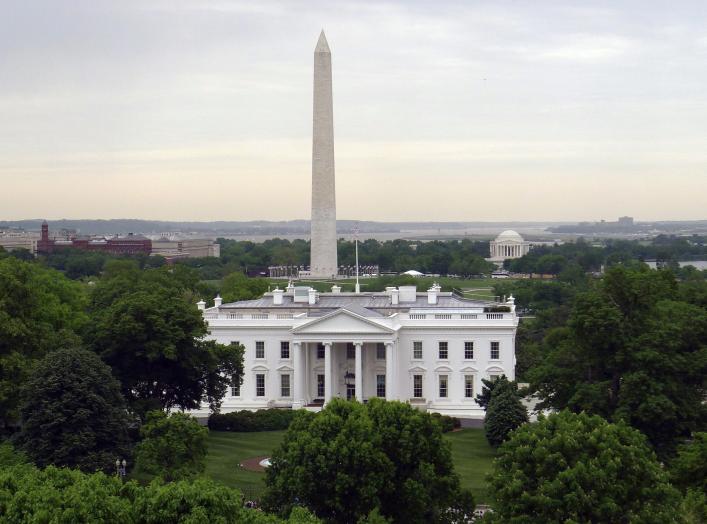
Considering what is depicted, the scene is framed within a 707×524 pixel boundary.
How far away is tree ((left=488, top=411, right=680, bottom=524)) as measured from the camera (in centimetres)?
4019

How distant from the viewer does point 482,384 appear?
3113 inches

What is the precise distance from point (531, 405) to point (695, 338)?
18.5 meters

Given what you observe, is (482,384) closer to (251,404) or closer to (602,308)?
(251,404)

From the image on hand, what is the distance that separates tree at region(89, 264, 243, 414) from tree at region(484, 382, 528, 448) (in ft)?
45.4

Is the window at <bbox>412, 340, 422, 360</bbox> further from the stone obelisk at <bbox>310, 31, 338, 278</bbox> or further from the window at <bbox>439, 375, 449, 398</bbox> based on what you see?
the stone obelisk at <bbox>310, 31, 338, 278</bbox>

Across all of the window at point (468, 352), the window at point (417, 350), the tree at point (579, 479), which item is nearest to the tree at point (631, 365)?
the tree at point (579, 479)

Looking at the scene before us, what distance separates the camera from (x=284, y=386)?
81.1 metres

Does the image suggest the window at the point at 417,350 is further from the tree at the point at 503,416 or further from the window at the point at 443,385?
the tree at the point at 503,416

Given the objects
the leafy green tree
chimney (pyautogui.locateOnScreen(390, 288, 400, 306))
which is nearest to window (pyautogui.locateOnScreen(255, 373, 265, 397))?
chimney (pyautogui.locateOnScreen(390, 288, 400, 306))

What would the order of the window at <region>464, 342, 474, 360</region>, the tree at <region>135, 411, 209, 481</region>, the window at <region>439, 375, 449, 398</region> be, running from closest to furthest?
the tree at <region>135, 411, 209, 481</region>, the window at <region>464, 342, 474, 360</region>, the window at <region>439, 375, 449, 398</region>

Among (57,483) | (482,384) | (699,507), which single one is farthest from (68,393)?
(482,384)

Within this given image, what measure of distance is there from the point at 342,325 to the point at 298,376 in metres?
4.09

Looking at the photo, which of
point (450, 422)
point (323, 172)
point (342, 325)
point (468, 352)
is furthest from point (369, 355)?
point (323, 172)

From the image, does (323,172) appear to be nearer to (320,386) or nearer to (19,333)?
(320,386)
